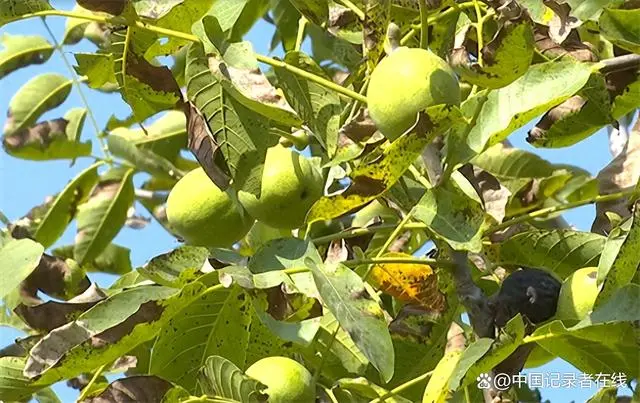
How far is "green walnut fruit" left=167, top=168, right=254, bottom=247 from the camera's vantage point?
1848 millimetres

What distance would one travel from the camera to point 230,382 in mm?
1616

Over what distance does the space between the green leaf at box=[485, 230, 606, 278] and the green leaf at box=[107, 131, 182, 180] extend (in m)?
1.16

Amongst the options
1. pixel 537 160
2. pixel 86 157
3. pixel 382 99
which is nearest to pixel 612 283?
pixel 382 99

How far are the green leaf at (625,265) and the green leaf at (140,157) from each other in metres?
1.58

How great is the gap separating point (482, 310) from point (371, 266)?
0.79 ft

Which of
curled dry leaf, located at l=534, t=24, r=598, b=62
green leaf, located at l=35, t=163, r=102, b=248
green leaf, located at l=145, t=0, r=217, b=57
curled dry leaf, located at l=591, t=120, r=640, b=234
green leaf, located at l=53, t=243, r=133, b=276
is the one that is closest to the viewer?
green leaf, located at l=145, t=0, r=217, b=57

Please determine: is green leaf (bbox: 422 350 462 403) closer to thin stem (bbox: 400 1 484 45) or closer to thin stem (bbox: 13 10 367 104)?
thin stem (bbox: 13 10 367 104)

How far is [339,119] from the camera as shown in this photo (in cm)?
175

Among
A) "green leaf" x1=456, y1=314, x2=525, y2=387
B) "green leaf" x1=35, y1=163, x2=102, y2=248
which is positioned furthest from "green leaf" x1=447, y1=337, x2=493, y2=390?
"green leaf" x1=35, y1=163, x2=102, y2=248

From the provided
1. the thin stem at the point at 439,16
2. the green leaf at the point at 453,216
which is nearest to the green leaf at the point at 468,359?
the green leaf at the point at 453,216

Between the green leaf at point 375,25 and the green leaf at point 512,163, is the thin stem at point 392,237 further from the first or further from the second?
the green leaf at point 512,163

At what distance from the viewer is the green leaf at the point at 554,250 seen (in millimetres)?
1942

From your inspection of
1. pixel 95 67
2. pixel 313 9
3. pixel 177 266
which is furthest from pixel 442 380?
pixel 95 67

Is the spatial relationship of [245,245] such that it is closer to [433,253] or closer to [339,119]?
[433,253]
